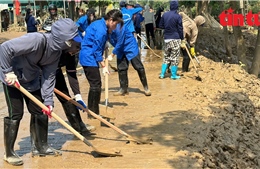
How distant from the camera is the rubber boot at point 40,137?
5250 millimetres

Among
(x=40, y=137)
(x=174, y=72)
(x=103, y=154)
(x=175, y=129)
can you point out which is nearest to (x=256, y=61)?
(x=174, y=72)

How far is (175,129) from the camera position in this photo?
6516mm

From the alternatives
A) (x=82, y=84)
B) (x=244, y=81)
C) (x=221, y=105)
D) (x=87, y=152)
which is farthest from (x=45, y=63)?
(x=244, y=81)

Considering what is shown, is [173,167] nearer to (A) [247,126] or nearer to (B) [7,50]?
(B) [7,50]

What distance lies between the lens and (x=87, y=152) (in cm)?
554

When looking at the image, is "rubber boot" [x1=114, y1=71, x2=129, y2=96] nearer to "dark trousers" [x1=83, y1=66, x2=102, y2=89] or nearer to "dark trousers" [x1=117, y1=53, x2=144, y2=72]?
"dark trousers" [x1=117, y1=53, x2=144, y2=72]

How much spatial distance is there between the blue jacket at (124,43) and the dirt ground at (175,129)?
0.93 metres

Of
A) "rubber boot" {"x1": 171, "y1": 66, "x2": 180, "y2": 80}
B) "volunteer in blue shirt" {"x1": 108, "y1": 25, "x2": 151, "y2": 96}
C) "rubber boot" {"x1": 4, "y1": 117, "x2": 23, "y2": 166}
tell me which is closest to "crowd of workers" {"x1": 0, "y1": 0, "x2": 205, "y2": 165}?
"rubber boot" {"x1": 4, "y1": 117, "x2": 23, "y2": 166}

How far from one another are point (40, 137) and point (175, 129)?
7.13 ft

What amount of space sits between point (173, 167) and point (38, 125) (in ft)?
5.65

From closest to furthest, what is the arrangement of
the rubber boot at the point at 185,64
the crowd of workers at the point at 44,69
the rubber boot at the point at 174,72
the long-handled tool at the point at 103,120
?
the crowd of workers at the point at 44,69 → the long-handled tool at the point at 103,120 → the rubber boot at the point at 174,72 → the rubber boot at the point at 185,64

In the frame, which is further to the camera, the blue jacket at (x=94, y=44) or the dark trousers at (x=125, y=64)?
the dark trousers at (x=125, y=64)

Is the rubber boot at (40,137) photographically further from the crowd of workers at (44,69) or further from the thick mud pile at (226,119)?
the thick mud pile at (226,119)

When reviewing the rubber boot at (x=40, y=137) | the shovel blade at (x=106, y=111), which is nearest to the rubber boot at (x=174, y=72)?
the shovel blade at (x=106, y=111)
